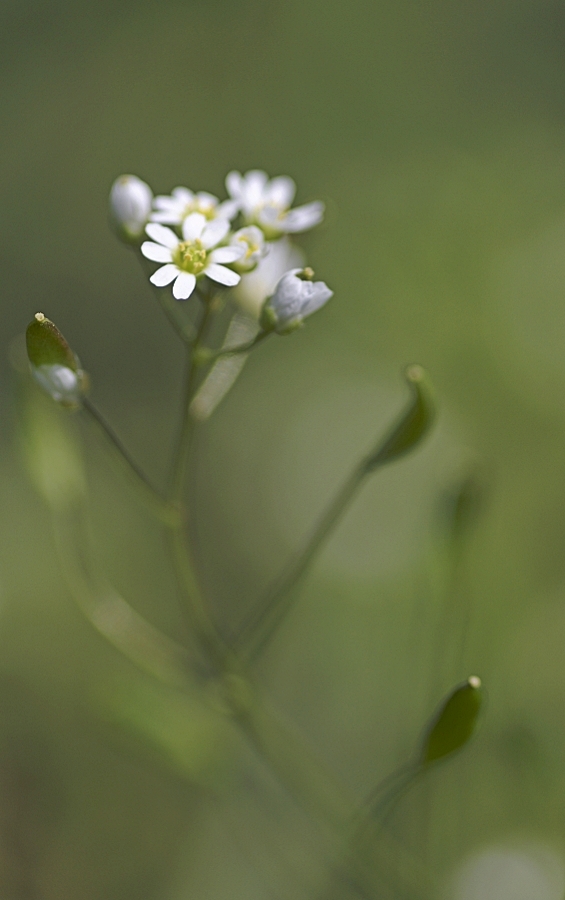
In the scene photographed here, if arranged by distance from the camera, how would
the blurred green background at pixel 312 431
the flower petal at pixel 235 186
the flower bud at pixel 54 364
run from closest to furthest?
the flower bud at pixel 54 364
the flower petal at pixel 235 186
the blurred green background at pixel 312 431

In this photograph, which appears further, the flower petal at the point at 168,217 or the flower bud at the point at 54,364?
the flower petal at the point at 168,217

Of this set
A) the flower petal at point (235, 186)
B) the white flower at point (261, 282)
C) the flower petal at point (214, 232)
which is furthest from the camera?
the white flower at point (261, 282)

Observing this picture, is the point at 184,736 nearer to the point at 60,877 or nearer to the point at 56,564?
the point at 60,877

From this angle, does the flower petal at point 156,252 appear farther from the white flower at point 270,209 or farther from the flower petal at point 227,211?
the white flower at point 270,209

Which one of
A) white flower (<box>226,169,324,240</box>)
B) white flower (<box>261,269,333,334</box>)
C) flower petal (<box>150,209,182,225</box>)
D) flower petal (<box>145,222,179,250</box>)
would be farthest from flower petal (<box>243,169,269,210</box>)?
white flower (<box>261,269,333,334</box>)

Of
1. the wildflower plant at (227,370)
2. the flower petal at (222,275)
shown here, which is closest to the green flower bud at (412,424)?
the wildflower plant at (227,370)

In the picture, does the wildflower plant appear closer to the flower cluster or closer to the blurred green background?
the flower cluster

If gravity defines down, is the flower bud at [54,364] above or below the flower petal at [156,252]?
below
